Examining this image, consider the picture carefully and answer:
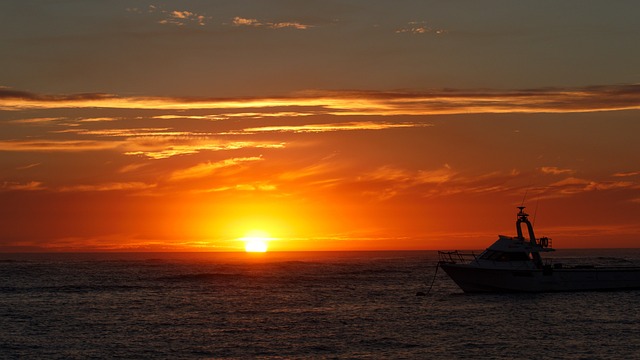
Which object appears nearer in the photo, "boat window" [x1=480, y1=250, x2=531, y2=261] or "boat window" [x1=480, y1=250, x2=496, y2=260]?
"boat window" [x1=480, y1=250, x2=531, y2=261]

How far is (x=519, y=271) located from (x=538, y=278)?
2.48m

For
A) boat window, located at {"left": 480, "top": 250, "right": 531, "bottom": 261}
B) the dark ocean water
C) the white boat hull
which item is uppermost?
boat window, located at {"left": 480, "top": 250, "right": 531, "bottom": 261}

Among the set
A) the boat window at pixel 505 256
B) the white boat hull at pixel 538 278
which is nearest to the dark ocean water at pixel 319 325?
the white boat hull at pixel 538 278

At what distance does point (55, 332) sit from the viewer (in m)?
56.8

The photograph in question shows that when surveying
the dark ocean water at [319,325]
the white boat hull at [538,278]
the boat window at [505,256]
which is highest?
the boat window at [505,256]

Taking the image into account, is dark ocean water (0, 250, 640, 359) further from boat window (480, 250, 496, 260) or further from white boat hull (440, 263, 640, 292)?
boat window (480, 250, 496, 260)

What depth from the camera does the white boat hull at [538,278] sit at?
255ft

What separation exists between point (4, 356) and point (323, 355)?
701 inches

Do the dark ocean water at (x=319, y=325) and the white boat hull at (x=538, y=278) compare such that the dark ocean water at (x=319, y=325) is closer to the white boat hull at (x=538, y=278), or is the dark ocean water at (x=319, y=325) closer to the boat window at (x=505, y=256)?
the white boat hull at (x=538, y=278)

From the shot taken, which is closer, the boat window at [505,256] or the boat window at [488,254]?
the boat window at [505,256]

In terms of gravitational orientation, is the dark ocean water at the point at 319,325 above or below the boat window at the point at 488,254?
below

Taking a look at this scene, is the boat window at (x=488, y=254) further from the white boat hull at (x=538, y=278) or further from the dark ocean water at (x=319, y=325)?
the dark ocean water at (x=319, y=325)

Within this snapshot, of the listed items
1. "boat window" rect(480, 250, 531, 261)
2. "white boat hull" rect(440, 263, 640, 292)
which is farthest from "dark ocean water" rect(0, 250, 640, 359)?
"boat window" rect(480, 250, 531, 261)

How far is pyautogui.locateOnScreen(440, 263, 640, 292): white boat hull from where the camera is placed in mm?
77812
